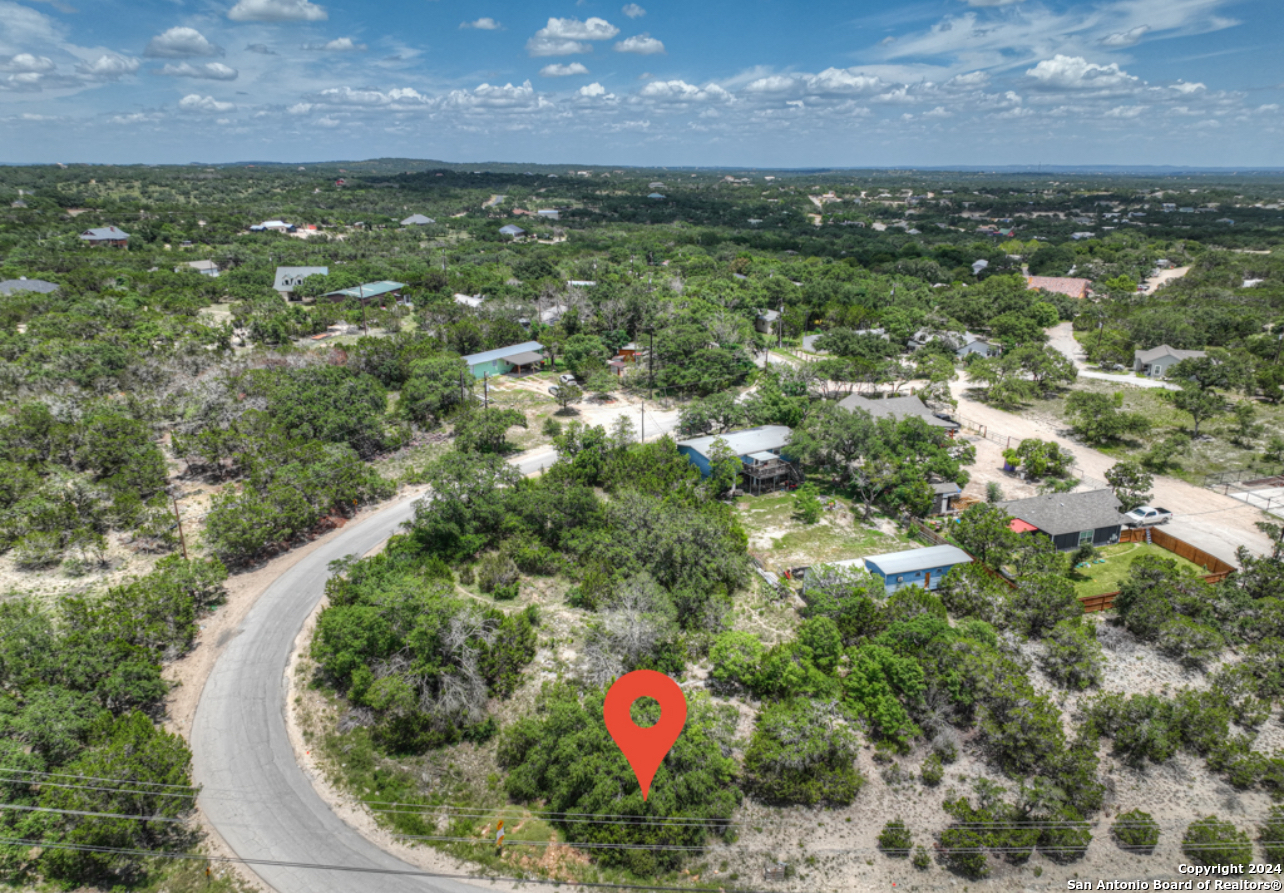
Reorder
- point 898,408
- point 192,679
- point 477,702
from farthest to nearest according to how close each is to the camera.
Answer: point 898,408 → point 192,679 → point 477,702

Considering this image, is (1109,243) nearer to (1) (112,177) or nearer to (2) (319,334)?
(2) (319,334)

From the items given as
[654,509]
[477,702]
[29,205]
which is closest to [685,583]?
[654,509]

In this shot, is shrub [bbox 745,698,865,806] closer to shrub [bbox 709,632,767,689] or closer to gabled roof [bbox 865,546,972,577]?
shrub [bbox 709,632,767,689]

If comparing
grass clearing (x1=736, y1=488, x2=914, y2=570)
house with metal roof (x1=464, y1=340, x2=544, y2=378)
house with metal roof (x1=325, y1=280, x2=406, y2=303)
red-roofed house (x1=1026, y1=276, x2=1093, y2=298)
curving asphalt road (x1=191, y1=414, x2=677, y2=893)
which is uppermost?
red-roofed house (x1=1026, y1=276, x2=1093, y2=298)

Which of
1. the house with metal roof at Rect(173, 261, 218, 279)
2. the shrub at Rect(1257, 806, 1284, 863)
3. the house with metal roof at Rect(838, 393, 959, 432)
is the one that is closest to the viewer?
the shrub at Rect(1257, 806, 1284, 863)

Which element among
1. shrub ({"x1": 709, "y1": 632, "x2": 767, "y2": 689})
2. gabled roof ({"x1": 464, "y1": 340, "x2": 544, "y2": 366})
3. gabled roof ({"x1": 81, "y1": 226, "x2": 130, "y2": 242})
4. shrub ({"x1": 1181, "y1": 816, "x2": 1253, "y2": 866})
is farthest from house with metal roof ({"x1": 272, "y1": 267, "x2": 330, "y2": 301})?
shrub ({"x1": 1181, "y1": 816, "x2": 1253, "y2": 866})

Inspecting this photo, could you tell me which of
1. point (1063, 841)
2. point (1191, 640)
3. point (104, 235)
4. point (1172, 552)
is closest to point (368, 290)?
point (104, 235)

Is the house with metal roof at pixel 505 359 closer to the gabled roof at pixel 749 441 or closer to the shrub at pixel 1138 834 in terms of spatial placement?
the gabled roof at pixel 749 441
